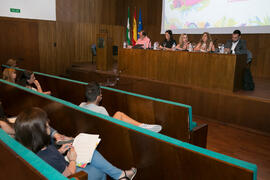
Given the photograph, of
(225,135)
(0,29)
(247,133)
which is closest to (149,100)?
(225,135)

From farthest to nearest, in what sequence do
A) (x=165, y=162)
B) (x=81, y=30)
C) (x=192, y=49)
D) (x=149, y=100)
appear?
1. (x=81, y=30)
2. (x=192, y=49)
3. (x=149, y=100)
4. (x=165, y=162)

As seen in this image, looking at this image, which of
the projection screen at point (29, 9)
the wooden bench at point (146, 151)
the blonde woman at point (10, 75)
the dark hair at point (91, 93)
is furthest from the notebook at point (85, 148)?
the projection screen at point (29, 9)

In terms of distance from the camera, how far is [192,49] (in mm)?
4824

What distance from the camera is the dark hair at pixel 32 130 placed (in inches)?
54.7

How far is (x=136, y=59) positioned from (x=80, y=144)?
412cm

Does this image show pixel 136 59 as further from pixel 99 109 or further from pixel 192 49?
pixel 99 109

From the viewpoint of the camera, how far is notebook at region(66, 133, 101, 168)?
167cm

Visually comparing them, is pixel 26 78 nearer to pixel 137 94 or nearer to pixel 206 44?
pixel 137 94

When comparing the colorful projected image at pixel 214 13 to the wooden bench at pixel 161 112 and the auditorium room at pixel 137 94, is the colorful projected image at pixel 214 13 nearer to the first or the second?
the auditorium room at pixel 137 94

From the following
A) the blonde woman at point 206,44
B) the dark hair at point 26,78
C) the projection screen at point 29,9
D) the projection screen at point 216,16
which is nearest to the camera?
the dark hair at point 26,78

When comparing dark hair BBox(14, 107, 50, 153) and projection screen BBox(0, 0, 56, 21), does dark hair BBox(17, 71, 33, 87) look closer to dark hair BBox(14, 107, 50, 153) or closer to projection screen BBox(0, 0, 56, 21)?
dark hair BBox(14, 107, 50, 153)

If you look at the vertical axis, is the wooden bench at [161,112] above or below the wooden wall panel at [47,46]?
below

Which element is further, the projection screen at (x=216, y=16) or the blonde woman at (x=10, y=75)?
the projection screen at (x=216, y=16)

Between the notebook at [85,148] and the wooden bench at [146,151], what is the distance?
0.36ft
